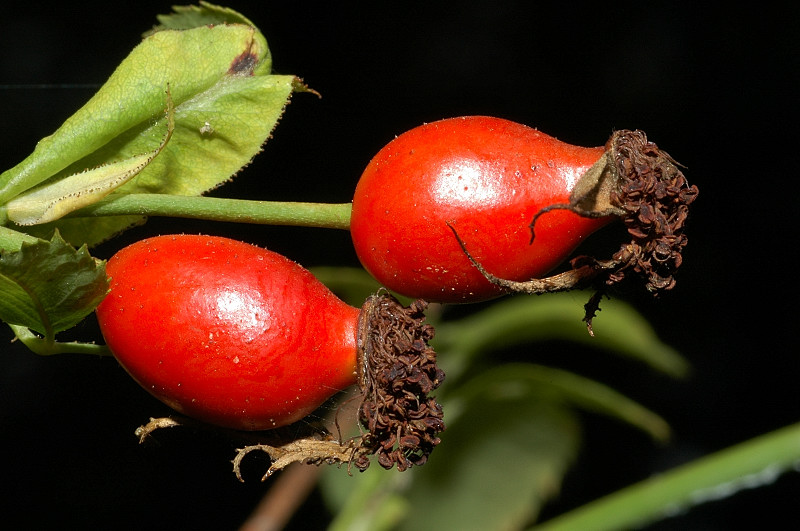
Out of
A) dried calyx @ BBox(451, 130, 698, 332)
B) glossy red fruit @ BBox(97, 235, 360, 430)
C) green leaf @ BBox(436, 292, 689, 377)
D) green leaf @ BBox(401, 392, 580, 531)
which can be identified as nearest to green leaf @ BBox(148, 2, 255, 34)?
glossy red fruit @ BBox(97, 235, 360, 430)

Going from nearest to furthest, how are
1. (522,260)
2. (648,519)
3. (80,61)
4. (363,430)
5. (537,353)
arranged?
(648,519), (522,260), (363,430), (80,61), (537,353)

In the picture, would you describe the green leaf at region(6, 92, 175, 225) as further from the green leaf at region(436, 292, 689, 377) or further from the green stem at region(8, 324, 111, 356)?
the green leaf at region(436, 292, 689, 377)

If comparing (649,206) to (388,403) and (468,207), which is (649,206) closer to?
(468,207)

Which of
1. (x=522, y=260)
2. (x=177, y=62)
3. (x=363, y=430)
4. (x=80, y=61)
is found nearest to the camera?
(x=522, y=260)

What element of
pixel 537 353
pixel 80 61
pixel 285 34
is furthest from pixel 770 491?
pixel 80 61

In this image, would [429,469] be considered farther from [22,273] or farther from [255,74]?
[22,273]
